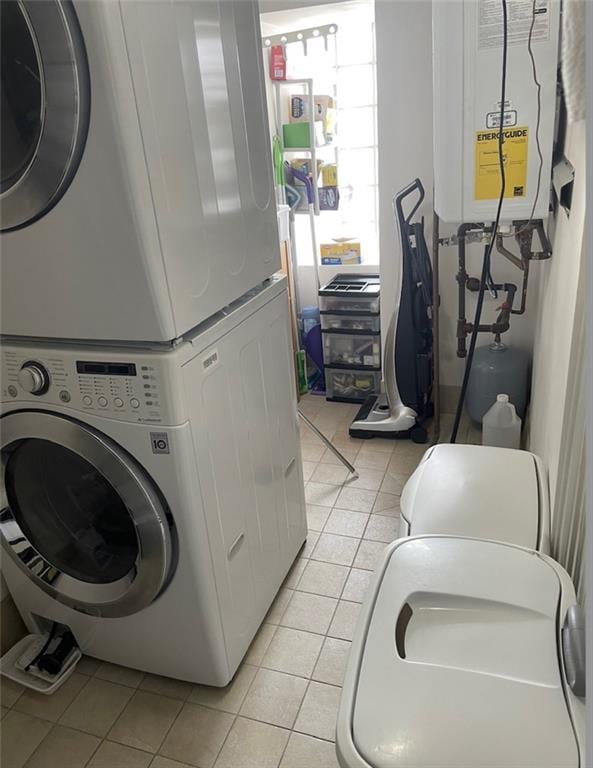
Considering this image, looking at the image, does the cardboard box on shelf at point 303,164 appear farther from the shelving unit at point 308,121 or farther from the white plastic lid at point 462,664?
the white plastic lid at point 462,664

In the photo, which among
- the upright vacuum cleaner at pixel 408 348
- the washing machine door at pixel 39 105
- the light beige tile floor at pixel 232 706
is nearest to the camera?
the washing machine door at pixel 39 105

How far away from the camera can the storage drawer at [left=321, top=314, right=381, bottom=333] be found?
9.85 feet

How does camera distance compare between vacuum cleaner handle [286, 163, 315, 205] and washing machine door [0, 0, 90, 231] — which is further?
vacuum cleaner handle [286, 163, 315, 205]

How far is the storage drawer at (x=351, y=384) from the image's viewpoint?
314 cm

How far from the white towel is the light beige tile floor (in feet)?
4.76

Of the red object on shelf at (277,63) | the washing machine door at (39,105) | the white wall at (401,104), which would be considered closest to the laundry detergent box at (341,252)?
the white wall at (401,104)

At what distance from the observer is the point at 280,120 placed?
3068 millimetres

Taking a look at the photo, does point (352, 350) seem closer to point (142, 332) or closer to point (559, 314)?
point (559, 314)

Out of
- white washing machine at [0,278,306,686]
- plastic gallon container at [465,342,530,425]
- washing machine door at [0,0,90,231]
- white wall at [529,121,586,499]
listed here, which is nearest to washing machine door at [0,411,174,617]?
white washing machine at [0,278,306,686]

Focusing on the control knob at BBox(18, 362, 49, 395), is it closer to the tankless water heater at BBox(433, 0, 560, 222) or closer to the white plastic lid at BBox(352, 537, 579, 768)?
the white plastic lid at BBox(352, 537, 579, 768)

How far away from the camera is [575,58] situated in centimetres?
53

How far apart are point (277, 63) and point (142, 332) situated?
7.61 ft

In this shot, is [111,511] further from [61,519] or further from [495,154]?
[495,154]

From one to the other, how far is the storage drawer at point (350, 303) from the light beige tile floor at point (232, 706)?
54.7 inches
